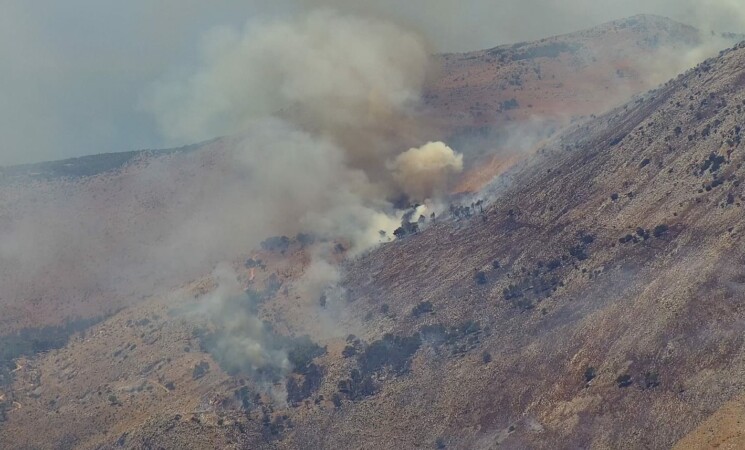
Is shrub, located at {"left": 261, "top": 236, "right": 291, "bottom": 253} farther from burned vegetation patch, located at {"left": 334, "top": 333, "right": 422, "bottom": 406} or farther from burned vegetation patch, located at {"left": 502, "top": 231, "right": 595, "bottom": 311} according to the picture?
burned vegetation patch, located at {"left": 502, "top": 231, "right": 595, "bottom": 311}

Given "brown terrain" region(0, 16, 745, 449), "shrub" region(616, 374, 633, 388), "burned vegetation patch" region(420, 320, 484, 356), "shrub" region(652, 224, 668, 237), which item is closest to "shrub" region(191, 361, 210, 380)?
"brown terrain" region(0, 16, 745, 449)

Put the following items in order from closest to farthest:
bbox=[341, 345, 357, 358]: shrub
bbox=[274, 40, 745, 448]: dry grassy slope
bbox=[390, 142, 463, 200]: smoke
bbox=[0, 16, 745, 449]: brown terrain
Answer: bbox=[274, 40, 745, 448]: dry grassy slope < bbox=[0, 16, 745, 449]: brown terrain < bbox=[341, 345, 357, 358]: shrub < bbox=[390, 142, 463, 200]: smoke

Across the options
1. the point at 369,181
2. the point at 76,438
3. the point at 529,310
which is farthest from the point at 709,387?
the point at 369,181

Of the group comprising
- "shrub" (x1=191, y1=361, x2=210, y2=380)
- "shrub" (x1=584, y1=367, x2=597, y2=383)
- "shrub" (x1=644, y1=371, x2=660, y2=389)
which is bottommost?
"shrub" (x1=644, y1=371, x2=660, y2=389)

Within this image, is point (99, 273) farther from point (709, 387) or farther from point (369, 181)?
point (709, 387)

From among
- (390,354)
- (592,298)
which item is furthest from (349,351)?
(592,298)
